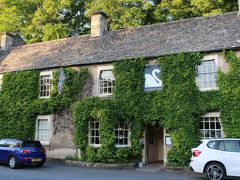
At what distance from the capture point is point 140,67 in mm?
19453

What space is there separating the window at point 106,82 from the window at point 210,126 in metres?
6.01

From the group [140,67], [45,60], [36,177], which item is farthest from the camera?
[45,60]

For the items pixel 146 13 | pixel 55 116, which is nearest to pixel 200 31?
pixel 55 116

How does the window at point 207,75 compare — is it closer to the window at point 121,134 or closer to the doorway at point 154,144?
the doorway at point 154,144

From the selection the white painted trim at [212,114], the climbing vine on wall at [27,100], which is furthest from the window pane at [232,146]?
the climbing vine on wall at [27,100]

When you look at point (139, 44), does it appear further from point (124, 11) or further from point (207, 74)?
point (124, 11)

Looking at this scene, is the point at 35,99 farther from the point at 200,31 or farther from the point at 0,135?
the point at 200,31

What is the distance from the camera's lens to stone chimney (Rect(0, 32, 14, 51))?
96.6 feet

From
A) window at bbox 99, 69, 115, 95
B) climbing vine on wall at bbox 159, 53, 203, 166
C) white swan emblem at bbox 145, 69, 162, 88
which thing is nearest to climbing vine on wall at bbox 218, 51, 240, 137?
climbing vine on wall at bbox 159, 53, 203, 166

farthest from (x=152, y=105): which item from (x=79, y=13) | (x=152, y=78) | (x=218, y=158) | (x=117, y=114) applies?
(x=79, y=13)

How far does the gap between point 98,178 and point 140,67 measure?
7776 mm

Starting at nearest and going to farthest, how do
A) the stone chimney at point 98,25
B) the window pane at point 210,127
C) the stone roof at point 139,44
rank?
the window pane at point 210,127 → the stone roof at point 139,44 → the stone chimney at point 98,25

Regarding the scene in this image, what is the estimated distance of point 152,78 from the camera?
62.9ft

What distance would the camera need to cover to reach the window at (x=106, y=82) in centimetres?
2052
